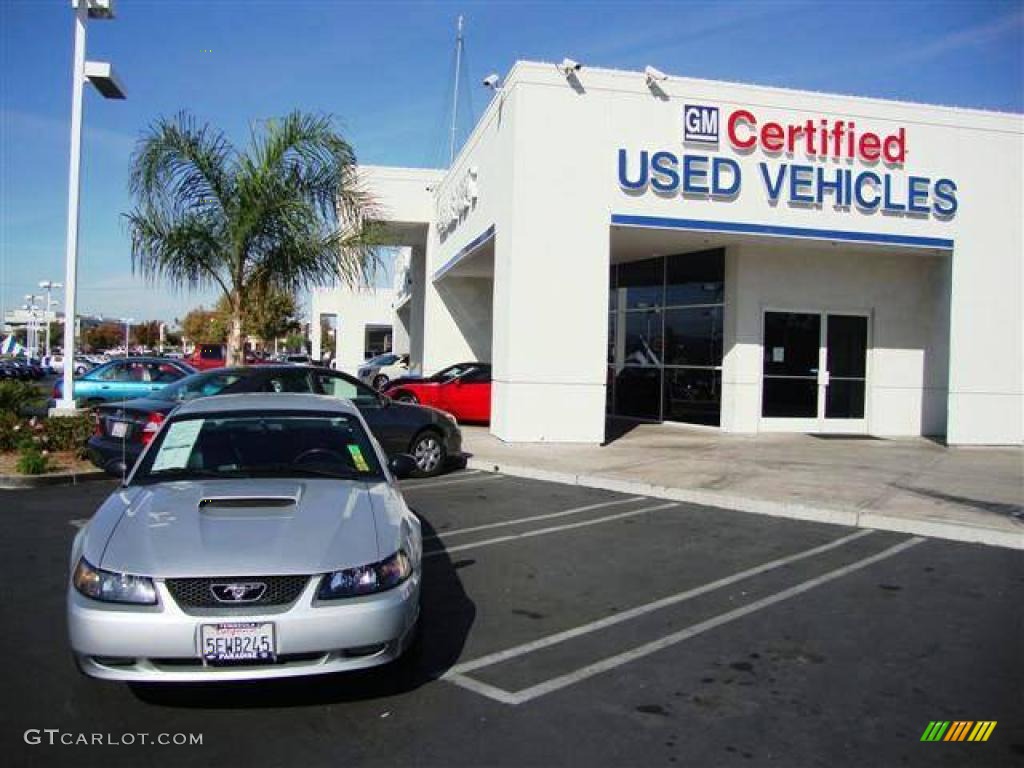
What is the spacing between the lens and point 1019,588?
21.8 ft

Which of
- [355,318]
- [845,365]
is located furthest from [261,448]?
[355,318]

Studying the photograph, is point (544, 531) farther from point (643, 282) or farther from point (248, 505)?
point (643, 282)

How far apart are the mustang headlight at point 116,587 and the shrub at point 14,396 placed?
38.2 ft

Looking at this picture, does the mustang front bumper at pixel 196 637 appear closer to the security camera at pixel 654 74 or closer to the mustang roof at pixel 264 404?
the mustang roof at pixel 264 404

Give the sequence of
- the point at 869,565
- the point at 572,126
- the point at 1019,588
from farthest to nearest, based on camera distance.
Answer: the point at 572,126 → the point at 869,565 → the point at 1019,588

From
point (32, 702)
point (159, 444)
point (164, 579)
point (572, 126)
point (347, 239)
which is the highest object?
point (572, 126)

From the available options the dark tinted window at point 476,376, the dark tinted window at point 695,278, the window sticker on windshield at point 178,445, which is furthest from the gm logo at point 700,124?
the window sticker on windshield at point 178,445

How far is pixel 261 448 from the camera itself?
544 cm

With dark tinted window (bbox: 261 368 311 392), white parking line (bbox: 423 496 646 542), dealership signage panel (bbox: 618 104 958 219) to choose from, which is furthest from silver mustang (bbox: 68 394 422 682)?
dealership signage panel (bbox: 618 104 958 219)

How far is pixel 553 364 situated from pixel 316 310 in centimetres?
4792

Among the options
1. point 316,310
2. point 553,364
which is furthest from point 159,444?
point 316,310

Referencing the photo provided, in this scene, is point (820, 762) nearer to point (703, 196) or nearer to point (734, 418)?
point (703, 196)

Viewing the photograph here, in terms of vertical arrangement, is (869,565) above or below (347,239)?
below

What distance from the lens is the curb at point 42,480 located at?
1066 cm
